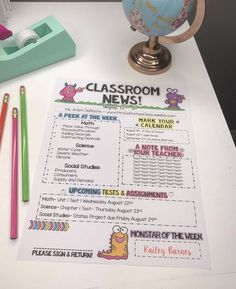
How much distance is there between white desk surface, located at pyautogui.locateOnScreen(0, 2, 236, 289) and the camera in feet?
1.19

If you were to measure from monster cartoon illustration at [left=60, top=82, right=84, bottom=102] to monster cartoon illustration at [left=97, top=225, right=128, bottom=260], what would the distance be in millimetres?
243

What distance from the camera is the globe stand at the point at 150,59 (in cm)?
58

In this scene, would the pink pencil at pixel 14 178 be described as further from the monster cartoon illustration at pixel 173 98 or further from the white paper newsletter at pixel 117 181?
the monster cartoon illustration at pixel 173 98

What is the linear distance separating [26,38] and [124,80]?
0.19 meters

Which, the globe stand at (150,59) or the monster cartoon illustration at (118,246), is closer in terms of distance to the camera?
the monster cartoon illustration at (118,246)

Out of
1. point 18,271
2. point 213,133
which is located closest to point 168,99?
point 213,133

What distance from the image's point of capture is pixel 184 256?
0.39 metres

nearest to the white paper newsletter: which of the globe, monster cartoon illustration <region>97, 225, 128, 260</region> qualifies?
monster cartoon illustration <region>97, 225, 128, 260</region>

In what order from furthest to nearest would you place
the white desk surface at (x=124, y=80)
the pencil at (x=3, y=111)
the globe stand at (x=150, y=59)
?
the globe stand at (x=150, y=59), the pencil at (x=3, y=111), the white desk surface at (x=124, y=80)

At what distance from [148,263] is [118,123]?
0.75 feet

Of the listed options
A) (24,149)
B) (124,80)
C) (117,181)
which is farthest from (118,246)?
(124,80)

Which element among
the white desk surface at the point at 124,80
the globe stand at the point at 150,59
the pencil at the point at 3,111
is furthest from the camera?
the globe stand at the point at 150,59

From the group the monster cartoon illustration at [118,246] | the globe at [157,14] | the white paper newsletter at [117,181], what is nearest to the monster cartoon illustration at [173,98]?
the white paper newsletter at [117,181]

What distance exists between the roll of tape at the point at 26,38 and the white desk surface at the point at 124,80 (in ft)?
0.18
